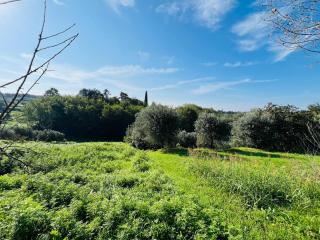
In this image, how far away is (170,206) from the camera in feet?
23.4

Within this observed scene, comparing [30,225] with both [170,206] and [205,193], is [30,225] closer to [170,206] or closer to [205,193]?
[170,206]

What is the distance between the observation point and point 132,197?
830 centimetres

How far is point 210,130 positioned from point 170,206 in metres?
22.2

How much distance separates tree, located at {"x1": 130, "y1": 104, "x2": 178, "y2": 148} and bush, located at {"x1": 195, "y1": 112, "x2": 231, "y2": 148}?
12.9 ft

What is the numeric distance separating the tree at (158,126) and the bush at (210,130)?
3922 millimetres

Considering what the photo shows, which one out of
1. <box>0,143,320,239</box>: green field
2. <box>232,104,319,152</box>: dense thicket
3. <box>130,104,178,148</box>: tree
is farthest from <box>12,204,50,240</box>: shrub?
<box>232,104,319,152</box>: dense thicket

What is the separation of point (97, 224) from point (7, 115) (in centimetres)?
572

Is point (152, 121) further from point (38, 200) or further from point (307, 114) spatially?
point (307, 114)

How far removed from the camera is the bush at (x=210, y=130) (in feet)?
93.4

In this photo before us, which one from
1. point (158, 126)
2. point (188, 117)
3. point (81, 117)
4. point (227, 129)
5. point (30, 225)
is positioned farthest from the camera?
point (81, 117)

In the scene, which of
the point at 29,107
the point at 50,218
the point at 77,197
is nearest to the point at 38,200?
the point at 77,197

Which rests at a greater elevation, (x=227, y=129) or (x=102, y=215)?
(x=227, y=129)

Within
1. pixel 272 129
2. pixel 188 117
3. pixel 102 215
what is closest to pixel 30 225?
pixel 102 215

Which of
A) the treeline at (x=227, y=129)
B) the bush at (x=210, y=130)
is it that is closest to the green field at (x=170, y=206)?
the treeline at (x=227, y=129)
